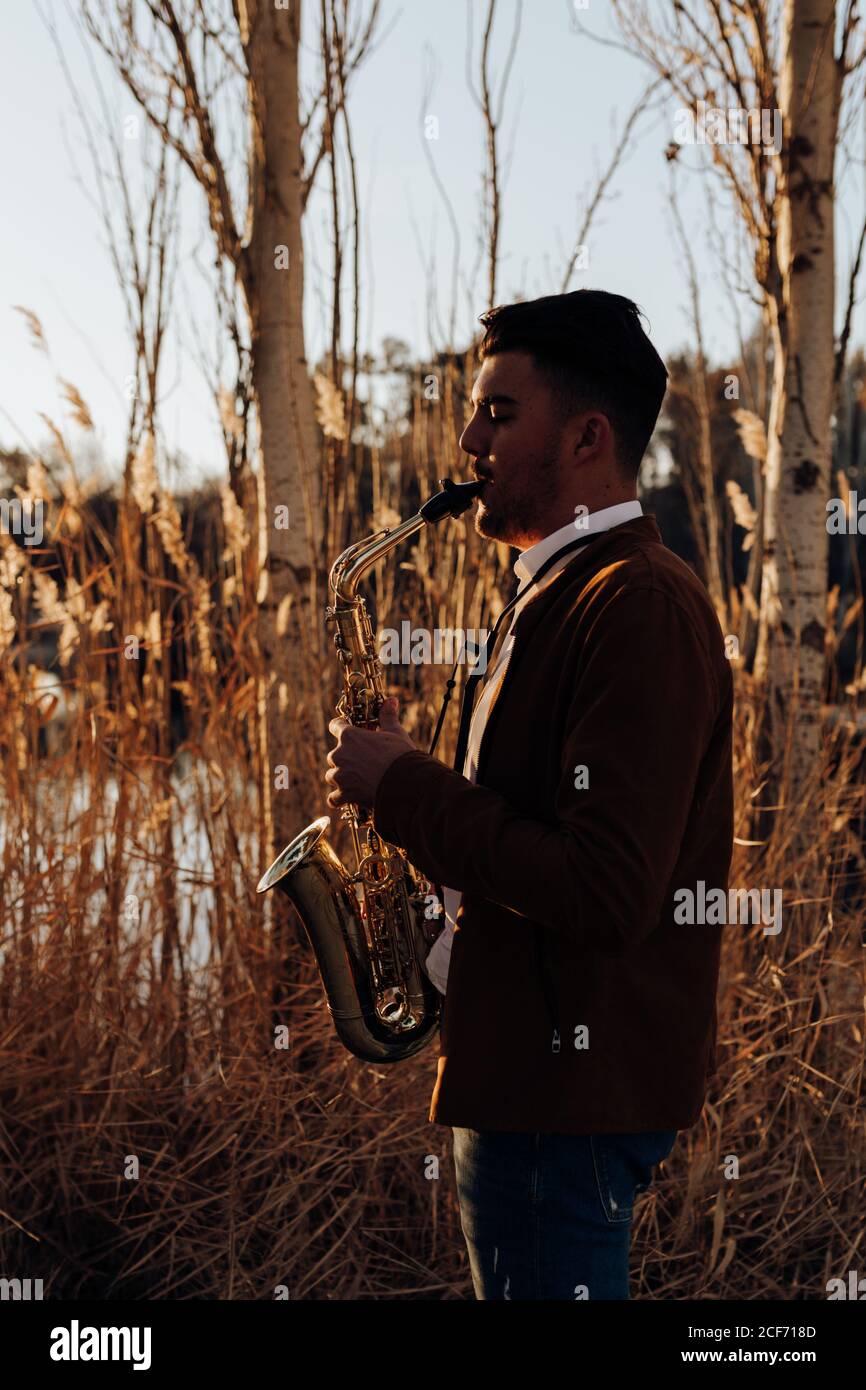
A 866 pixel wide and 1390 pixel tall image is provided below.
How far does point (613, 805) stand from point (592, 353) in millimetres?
594

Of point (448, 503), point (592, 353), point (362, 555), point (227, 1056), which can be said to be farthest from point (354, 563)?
point (227, 1056)

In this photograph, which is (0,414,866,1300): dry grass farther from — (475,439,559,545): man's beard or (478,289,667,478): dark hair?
(478,289,667,478): dark hair

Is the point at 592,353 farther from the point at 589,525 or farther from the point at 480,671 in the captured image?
the point at 480,671

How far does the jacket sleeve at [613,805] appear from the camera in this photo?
4.46 ft

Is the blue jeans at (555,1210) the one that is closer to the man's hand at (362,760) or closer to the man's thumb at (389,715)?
the man's hand at (362,760)

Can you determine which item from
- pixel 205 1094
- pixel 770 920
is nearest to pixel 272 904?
pixel 205 1094

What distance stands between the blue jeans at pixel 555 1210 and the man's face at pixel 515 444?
784 millimetres

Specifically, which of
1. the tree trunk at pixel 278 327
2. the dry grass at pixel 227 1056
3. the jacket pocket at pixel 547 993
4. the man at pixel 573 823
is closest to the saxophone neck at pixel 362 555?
the man at pixel 573 823

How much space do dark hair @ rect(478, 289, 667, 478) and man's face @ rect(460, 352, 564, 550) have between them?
0.02 meters

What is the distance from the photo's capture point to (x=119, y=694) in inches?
140

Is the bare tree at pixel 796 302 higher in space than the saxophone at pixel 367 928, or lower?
higher

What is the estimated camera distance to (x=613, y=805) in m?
1.35

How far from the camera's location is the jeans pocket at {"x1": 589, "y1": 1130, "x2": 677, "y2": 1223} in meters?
1.50

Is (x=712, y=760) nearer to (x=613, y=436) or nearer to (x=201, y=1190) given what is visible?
(x=613, y=436)
